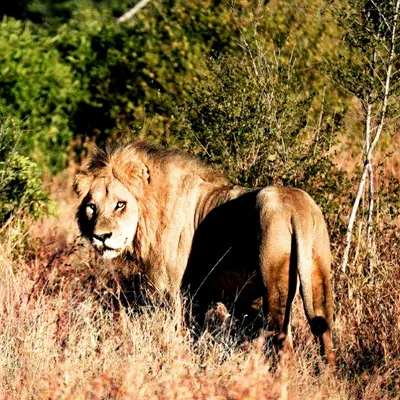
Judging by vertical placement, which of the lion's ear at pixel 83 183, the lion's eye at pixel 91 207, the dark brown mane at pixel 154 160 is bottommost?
the lion's eye at pixel 91 207

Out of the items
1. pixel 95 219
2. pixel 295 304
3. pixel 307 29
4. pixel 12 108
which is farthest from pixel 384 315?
pixel 12 108

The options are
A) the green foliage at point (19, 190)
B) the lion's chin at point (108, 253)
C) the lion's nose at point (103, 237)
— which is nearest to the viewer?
the lion's nose at point (103, 237)

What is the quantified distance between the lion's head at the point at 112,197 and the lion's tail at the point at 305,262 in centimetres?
138

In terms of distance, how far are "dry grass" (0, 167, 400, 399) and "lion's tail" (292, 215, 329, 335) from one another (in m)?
0.30

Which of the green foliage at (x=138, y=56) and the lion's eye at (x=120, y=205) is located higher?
the green foliage at (x=138, y=56)

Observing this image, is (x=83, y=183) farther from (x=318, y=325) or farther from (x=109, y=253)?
(x=318, y=325)

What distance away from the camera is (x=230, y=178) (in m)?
7.77

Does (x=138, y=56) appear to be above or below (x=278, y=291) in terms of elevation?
above

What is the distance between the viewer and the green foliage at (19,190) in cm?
898

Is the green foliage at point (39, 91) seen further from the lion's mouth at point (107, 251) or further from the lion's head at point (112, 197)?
the lion's mouth at point (107, 251)

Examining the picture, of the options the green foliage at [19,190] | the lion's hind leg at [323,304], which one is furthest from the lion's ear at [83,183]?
the green foliage at [19,190]

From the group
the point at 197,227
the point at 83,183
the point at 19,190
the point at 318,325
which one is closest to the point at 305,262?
the point at 318,325

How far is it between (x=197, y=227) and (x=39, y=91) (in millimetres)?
6472

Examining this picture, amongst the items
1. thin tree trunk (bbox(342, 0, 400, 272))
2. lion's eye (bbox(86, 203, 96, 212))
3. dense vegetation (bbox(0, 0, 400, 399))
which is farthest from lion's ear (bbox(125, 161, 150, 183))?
thin tree trunk (bbox(342, 0, 400, 272))
